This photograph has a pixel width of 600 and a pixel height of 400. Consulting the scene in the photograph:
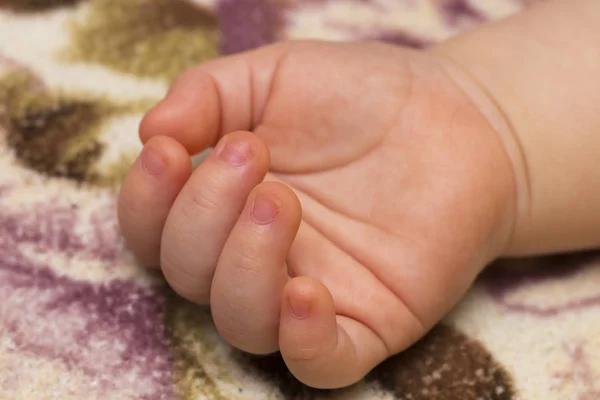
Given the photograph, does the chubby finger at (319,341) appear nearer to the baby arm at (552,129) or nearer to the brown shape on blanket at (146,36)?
the baby arm at (552,129)

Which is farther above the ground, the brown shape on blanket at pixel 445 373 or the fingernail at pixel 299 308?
the fingernail at pixel 299 308

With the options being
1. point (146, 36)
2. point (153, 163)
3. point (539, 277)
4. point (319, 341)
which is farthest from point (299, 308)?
point (146, 36)

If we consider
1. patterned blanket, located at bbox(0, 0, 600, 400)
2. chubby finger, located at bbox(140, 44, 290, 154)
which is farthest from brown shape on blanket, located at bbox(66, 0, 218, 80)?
chubby finger, located at bbox(140, 44, 290, 154)

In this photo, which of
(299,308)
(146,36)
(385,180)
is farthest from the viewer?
(146,36)

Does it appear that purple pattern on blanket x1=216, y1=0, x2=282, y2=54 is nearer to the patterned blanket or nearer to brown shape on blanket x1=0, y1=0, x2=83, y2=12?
the patterned blanket

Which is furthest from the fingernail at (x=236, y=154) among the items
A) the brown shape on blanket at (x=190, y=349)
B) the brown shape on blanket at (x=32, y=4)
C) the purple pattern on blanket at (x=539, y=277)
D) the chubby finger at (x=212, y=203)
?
the brown shape on blanket at (x=32, y=4)

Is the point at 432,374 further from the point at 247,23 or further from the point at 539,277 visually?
the point at 247,23

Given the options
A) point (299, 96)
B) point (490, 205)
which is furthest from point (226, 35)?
point (490, 205)
